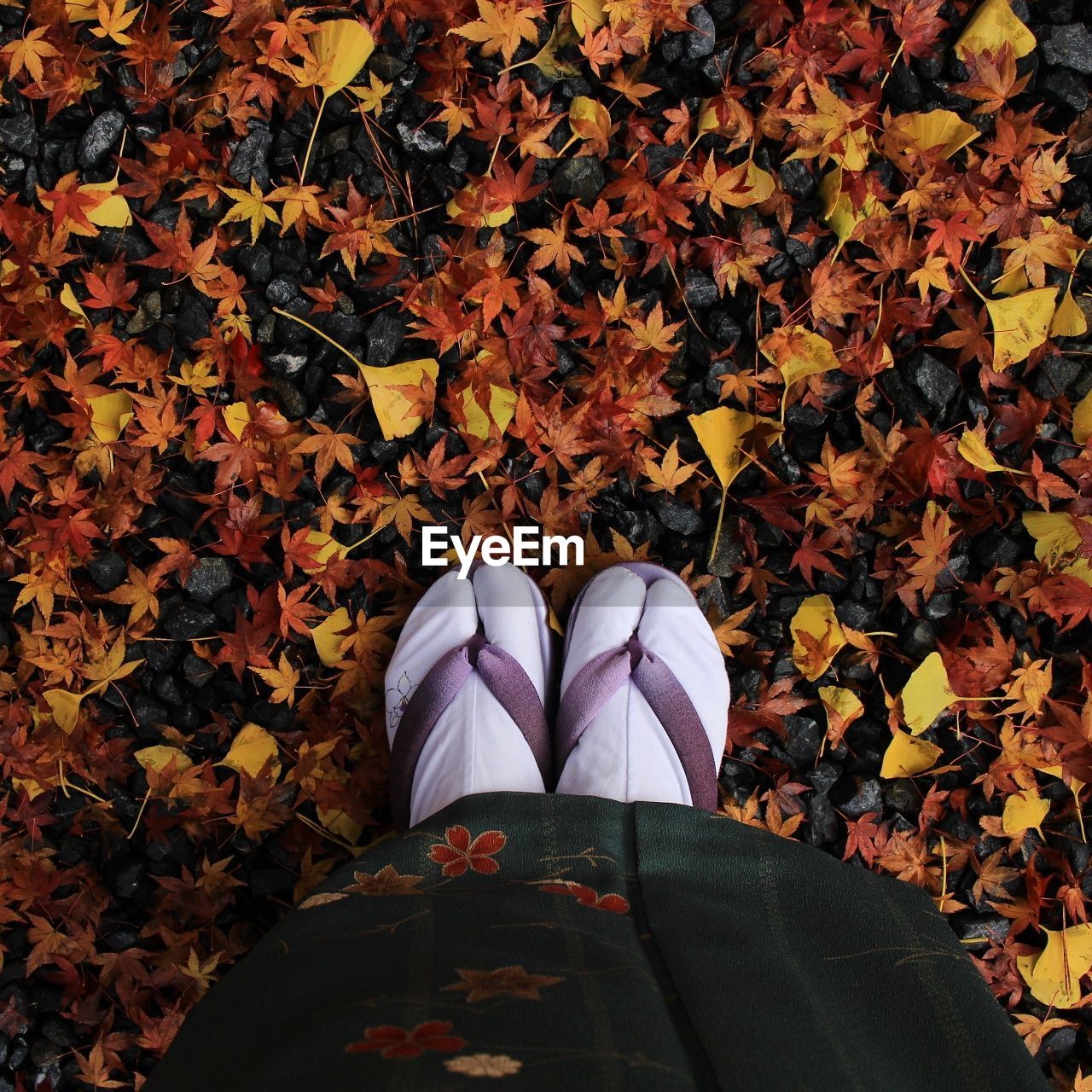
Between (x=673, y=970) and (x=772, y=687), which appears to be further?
(x=772, y=687)

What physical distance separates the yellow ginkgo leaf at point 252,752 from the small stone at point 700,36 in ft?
3.17

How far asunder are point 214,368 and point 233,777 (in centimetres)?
51

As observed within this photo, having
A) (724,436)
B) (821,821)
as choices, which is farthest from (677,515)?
(821,821)

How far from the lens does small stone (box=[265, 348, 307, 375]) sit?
3.43 ft

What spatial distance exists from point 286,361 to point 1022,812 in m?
1.07

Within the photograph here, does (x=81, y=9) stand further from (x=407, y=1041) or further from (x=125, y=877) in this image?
(x=407, y=1041)

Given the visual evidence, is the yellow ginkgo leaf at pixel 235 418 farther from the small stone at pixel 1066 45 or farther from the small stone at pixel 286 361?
the small stone at pixel 1066 45

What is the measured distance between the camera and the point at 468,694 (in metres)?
1.07

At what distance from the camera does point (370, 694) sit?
1105mm

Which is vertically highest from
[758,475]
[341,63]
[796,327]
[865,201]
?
[341,63]

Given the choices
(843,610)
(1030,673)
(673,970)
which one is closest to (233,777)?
(673,970)

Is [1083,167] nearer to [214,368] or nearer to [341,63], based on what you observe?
[341,63]

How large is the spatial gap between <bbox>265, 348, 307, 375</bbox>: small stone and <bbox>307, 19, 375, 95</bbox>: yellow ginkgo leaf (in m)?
0.30

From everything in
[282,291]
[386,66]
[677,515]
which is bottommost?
[677,515]
